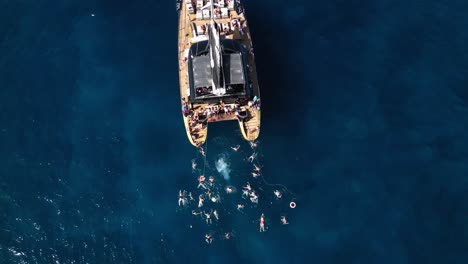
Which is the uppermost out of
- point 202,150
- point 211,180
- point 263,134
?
point 263,134

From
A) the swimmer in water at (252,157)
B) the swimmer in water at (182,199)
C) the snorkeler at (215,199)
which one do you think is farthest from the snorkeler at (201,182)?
the swimmer in water at (252,157)

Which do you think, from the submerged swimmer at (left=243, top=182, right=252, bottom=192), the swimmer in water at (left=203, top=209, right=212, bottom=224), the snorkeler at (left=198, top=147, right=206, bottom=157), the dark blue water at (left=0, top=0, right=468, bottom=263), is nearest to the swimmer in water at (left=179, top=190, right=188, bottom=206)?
the dark blue water at (left=0, top=0, right=468, bottom=263)

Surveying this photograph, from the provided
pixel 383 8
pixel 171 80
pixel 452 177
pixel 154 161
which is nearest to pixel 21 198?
pixel 154 161

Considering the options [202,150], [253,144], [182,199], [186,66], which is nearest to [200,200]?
[182,199]

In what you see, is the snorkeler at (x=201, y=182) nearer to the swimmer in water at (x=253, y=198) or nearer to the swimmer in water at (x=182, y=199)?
the swimmer in water at (x=182, y=199)

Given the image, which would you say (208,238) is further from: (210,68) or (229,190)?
(210,68)

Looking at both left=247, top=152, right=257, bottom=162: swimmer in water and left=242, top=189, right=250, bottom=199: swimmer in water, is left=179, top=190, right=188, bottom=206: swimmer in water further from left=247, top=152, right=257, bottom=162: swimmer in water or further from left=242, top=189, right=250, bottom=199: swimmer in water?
left=247, top=152, right=257, bottom=162: swimmer in water
